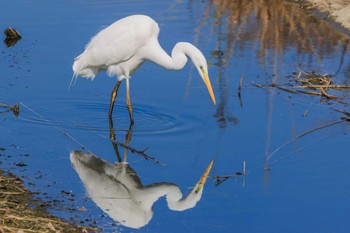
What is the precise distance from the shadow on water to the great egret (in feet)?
4.39

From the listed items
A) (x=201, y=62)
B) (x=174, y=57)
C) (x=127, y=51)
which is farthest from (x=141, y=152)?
(x=127, y=51)

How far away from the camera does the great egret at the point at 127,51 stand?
8992 millimetres

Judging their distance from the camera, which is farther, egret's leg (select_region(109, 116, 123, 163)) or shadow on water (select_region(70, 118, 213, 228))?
egret's leg (select_region(109, 116, 123, 163))

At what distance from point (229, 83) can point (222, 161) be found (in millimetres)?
2605

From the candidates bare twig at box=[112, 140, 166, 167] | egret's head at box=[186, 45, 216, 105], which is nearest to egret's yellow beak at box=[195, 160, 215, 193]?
bare twig at box=[112, 140, 166, 167]

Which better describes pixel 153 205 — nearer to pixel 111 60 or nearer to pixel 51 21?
pixel 111 60

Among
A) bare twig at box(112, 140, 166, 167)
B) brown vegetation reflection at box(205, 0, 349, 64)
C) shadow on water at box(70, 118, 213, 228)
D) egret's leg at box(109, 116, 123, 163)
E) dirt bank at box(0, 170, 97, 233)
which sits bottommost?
brown vegetation reflection at box(205, 0, 349, 64)

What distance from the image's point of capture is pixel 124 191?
23.3 ft

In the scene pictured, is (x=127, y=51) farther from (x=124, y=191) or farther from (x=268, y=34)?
(x=268, y=34)

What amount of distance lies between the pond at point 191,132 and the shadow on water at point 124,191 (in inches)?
0.6

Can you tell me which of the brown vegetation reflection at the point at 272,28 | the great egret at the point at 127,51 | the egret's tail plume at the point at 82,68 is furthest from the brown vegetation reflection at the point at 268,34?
the egret's tail plume at the point at 82,68

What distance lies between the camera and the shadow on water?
6.55 metres

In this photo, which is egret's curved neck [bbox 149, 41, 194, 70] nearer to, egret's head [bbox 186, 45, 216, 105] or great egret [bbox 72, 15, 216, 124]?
great egret [bbox 72, 15, 216, 124]

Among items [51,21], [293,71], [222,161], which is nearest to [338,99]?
[293,71]
